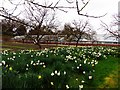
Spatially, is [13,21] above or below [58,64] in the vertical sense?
above

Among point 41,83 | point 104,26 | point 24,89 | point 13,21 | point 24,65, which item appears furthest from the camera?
point 104,26

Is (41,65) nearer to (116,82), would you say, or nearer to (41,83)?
(116,82)

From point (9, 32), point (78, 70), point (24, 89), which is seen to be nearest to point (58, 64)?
point (78, 70)

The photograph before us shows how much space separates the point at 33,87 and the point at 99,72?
3.31 m

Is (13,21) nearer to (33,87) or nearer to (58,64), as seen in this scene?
(33,87)

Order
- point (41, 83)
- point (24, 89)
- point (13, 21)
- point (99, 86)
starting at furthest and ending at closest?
point (99, 86)
point (41, 83)
point (24, 89)
point (13, 21)

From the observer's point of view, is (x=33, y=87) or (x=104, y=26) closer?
(x=33, y=87)

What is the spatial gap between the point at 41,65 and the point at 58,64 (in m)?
0.60

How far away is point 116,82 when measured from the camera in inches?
290

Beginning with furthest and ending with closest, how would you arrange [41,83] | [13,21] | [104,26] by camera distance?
1. [104,26]
2. [41,83]
3. [13,21]

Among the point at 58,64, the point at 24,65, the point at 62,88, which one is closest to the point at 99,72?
the point at 58,64

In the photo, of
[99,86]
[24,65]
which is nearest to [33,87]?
[99,86]

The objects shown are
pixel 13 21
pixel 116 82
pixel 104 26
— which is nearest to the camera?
pixel 13 21

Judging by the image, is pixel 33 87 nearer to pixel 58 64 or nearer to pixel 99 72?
pixel 58 64
